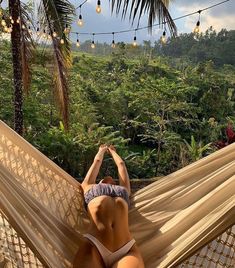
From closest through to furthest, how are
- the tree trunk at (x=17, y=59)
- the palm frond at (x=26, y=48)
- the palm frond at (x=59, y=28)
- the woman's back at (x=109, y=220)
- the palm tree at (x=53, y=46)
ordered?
the woman's back at (x=109, y=220) < the tree trunk at (x=17, y=59) < the palm tree at (x=53, y=46) < the palm frond at (x=59, y=28) < the palm frond at (x=26, y=48)

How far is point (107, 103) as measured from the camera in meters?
6.71

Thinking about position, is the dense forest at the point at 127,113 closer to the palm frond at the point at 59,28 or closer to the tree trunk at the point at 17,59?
the palm frond at the point at 59,28

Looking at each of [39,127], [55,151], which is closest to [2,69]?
[39,127]

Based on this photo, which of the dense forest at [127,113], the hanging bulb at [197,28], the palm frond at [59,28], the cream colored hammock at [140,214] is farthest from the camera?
the dense forest at [127,113]

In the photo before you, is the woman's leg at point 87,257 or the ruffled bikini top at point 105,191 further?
the ruffled bikini top at point 105,191

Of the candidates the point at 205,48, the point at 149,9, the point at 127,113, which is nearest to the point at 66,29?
the point at 149,9

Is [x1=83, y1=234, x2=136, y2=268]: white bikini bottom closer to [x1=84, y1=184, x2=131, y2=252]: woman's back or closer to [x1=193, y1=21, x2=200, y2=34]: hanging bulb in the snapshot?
[x1=84, y1=184, x2=131, y2=252]: woman's back

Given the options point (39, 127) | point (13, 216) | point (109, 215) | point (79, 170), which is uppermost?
point (13, 216)

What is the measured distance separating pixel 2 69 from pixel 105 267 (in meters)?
4.55

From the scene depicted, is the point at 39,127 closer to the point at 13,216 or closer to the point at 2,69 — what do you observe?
the point at 2,69

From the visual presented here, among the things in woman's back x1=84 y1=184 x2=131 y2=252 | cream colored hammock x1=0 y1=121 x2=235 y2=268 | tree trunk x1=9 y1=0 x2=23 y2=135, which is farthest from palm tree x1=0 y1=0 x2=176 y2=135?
woman's back x1=84 y1=184 x2=131 y2=252

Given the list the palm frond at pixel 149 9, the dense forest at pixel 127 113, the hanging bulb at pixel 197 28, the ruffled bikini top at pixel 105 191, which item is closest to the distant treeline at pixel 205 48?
the dense forest at pixel 127 113

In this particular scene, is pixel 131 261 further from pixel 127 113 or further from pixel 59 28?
pixel 127 113

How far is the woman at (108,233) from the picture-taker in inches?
52.7
